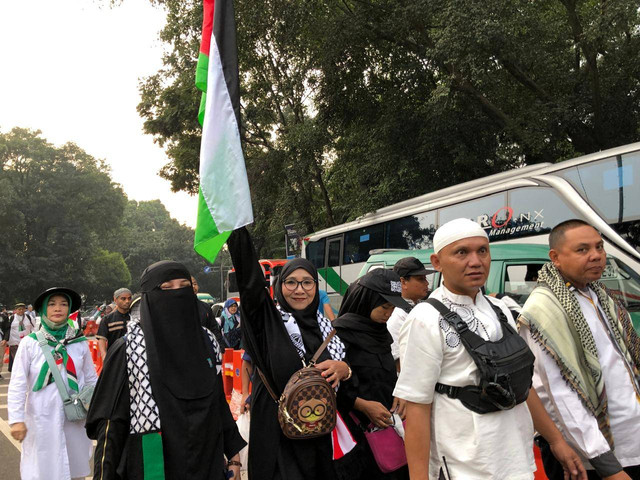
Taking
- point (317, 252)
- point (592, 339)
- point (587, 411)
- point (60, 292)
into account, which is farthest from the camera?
point (317, 252)

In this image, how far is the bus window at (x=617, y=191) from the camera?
7949 millimetres

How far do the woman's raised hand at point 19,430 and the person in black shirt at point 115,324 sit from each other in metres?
2.91

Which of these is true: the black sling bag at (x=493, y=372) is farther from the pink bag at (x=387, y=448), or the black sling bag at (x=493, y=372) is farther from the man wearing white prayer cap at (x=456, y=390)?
the pink bag at (x=387, y=448)

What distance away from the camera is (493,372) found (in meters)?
2.13

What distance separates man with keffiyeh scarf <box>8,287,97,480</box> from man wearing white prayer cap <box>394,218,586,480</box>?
3.00m

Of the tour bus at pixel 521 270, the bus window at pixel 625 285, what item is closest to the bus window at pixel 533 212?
the tour bus at pixel 521 270

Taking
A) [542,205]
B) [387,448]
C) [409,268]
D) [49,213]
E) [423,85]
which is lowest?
[387,448]

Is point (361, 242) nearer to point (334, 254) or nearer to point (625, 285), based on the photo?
point (334, 254)

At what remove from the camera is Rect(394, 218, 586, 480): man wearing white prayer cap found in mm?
2152

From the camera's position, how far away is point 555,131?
44.3 ft

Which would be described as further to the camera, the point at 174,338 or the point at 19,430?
the point at 19,430

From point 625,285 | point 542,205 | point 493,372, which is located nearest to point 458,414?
point 493,372

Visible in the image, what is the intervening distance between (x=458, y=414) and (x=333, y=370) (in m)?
1.00

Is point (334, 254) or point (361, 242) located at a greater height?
point (361, 242)
